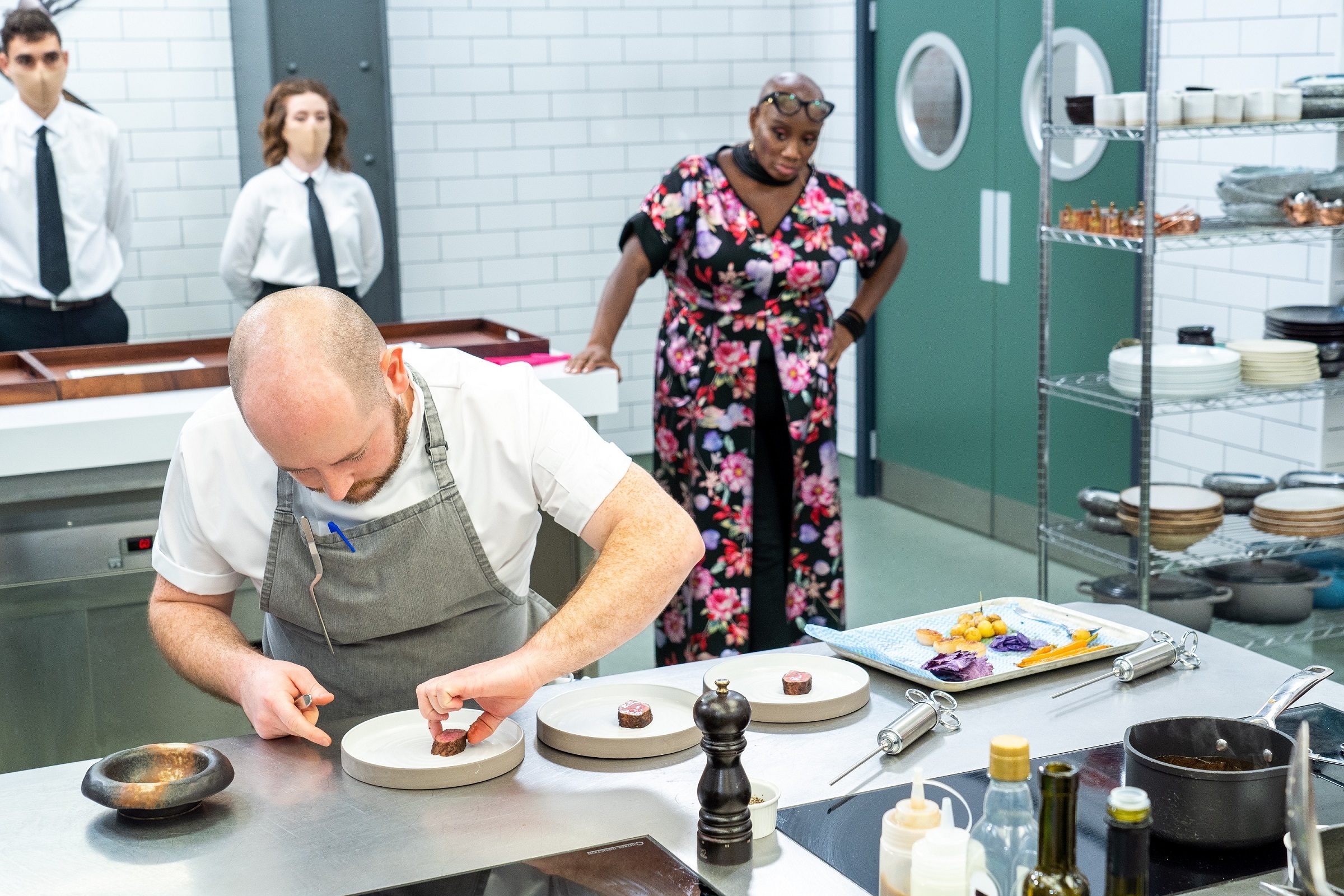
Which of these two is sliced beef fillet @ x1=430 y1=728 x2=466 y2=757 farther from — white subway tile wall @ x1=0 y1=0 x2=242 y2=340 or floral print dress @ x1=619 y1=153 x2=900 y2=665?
white subway tile wall @ x1=0 y1=0 x2=242 y2=340

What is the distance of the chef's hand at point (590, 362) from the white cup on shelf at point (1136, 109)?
1613mm

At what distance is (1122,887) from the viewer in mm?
1199

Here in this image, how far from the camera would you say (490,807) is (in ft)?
5.38

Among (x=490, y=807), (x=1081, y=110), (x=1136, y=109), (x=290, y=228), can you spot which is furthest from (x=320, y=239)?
(x=490, y=807)

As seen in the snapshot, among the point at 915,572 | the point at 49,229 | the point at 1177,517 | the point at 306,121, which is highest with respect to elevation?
the point at 306,121

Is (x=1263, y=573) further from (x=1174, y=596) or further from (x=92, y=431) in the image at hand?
(x=92, y=431)

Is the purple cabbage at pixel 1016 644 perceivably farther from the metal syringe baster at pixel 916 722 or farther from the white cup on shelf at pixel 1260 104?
the white cup on shelf at pixel 1260 104

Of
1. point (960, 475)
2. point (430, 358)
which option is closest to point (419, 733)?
point (430, 358)

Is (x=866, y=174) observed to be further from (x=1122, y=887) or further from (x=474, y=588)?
(x=1122, y=887)

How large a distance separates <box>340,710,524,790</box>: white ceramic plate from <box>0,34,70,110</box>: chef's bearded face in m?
3.79

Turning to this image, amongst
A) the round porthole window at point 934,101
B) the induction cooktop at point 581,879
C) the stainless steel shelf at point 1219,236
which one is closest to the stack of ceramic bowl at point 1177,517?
the stainless steel shelf at point 1219,236

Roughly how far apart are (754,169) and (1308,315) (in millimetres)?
1730

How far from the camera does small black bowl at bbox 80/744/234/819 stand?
62.6 inches

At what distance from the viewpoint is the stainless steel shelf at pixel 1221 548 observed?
4.22m
